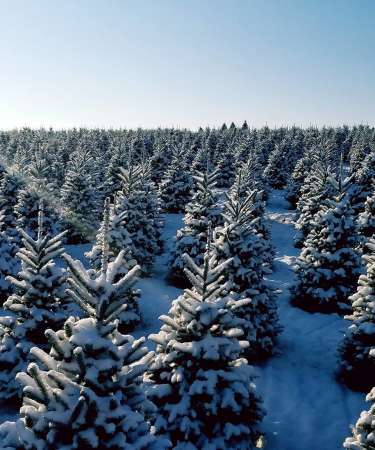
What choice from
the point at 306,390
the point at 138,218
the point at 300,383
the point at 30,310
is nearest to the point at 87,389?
the point at 30,310

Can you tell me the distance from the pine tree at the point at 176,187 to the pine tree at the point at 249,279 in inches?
1004

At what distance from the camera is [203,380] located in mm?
8742

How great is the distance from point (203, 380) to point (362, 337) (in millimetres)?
7526

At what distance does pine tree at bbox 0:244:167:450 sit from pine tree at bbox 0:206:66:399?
545 centimetres

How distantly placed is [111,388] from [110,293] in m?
1.35

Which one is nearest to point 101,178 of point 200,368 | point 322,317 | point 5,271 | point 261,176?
point 261,176

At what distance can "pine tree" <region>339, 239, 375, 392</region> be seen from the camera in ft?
44.8

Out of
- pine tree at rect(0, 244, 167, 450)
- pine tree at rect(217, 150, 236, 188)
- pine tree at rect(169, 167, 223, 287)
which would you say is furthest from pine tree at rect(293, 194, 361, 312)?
pine tree at rect(217, 150, 236, 188)

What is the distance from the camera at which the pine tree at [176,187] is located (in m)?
41.2

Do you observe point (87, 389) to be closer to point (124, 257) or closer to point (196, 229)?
point (124, 257)

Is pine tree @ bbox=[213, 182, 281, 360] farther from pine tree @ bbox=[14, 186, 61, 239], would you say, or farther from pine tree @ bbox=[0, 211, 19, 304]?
pine tree @ bbox=[14, 186, 61, 239]

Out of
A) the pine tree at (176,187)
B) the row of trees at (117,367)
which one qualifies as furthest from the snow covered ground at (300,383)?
the pine tree at (176,187)

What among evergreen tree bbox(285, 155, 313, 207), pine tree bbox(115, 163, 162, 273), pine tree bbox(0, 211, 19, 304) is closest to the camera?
pine tree bbox(0, 211, 19, 304)

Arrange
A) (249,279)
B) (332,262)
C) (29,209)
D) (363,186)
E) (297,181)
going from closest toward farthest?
(249,279) → (332,262) → (29,209) → (363,186) → (297,181)
